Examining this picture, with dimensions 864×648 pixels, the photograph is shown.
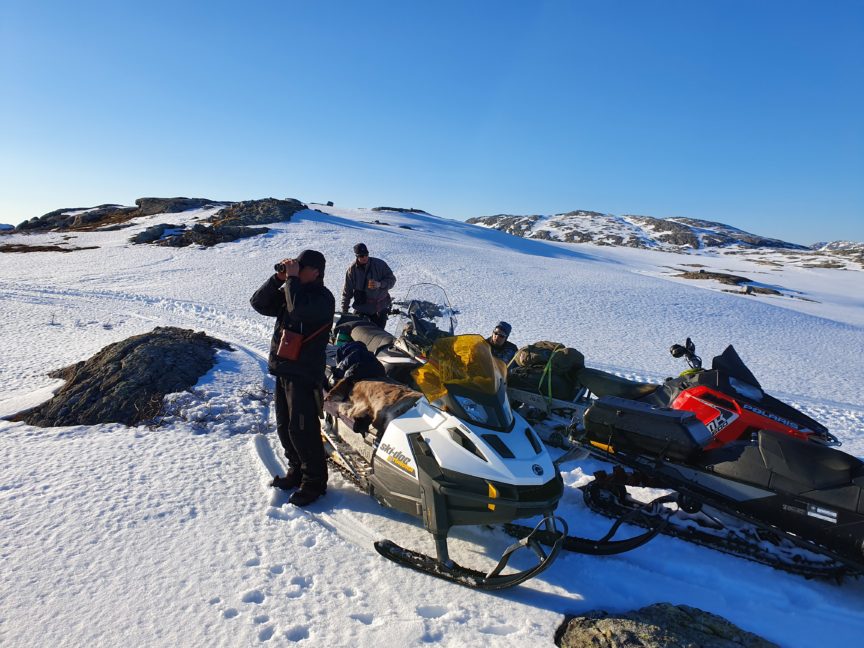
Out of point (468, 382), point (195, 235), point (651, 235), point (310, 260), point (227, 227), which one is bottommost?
point (468, 382)

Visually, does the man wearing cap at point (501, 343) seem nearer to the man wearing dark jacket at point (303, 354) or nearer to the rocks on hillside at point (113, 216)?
the man wearing dark jacket at point (303, 354)

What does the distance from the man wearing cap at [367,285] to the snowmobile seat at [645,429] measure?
3.69 meters

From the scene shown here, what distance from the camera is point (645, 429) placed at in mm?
3824

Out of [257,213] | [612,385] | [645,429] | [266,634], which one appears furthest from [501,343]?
[257,213]

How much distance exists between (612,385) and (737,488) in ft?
5.84

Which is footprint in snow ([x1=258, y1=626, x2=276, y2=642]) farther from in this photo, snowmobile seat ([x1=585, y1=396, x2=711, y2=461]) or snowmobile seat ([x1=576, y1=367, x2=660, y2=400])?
snowmobile seat ([x1=576, y1=367, x2=660, y2=400])

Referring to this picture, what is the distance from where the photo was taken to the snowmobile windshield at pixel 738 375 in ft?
14.3

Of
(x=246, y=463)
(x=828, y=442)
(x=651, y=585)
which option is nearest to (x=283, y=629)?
(x=246, y=463)

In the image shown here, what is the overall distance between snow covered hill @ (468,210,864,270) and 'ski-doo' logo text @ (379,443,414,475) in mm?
63652

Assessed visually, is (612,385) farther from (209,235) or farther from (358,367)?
(209,235)

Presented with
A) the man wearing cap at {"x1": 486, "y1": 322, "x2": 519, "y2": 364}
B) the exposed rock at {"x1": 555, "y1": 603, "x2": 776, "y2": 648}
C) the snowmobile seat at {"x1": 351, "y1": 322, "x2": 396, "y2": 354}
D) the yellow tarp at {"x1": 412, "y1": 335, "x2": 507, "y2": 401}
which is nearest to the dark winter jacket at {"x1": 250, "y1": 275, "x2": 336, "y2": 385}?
the yellow tarp at {"x1": 412, "y1": 335, "x2": 507, "y2": 401}

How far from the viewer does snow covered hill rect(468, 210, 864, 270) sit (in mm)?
69375

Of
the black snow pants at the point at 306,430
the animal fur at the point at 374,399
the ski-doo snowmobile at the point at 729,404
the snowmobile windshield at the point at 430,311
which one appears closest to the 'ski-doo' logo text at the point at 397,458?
the animal fur at the point at 374,399

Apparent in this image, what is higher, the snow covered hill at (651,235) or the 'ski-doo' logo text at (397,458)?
the snow covered hill at (651,235)
